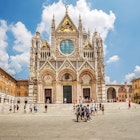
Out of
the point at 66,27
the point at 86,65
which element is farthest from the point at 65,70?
the point at 66,27

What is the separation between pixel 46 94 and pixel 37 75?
500 cm

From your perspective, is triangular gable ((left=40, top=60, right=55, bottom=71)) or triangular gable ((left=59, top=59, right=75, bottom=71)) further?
triangular gable ((left=59, top=59, right=75, bottom=71))

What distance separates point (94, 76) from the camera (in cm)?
4978

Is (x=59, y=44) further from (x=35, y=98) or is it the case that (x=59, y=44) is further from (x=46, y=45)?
(x=35, y=98)

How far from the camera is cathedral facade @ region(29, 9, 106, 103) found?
48812mm

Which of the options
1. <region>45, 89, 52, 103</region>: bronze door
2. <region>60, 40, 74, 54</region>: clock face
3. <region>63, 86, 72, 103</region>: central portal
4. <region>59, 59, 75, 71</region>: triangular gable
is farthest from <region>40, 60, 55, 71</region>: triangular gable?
<region>63, 86, 72, 103</region>: central portal

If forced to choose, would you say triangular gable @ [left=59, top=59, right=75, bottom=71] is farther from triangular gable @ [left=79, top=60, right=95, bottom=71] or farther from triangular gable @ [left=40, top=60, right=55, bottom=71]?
triangular gable @ [left=79, top=60, right=95, bottom=71]

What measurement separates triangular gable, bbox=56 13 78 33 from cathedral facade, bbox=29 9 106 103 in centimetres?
155

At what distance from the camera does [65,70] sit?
50.2 meters

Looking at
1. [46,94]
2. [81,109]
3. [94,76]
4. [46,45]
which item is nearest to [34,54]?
[46,45]

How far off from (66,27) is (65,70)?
38.6 ft

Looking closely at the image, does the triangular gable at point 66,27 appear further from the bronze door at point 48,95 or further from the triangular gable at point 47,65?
the bronze door at point 48,95

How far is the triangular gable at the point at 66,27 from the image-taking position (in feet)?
177

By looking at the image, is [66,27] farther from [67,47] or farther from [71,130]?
[71,130]
